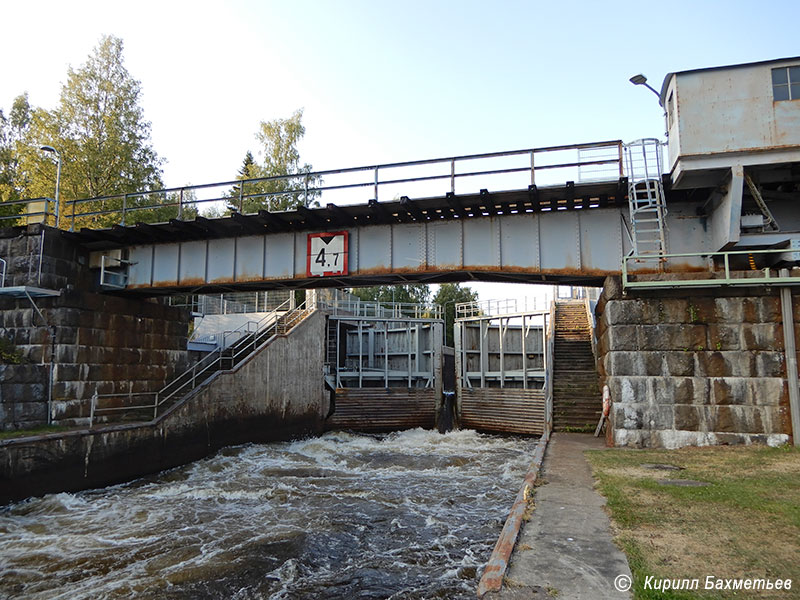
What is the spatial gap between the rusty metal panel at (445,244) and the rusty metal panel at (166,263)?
910 cm

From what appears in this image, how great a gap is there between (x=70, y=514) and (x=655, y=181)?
1646 cm

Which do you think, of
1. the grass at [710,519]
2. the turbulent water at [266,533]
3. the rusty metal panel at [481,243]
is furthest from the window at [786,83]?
the turbulent water at [266,533]

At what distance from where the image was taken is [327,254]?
1750 centimetres

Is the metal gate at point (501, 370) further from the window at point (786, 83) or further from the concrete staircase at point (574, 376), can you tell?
the window at point (786, 83)

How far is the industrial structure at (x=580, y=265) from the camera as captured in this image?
1277 centimetres

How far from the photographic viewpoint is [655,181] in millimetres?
13594

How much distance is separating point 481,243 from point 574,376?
8.24 meters

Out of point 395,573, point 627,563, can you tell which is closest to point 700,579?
point 627,563

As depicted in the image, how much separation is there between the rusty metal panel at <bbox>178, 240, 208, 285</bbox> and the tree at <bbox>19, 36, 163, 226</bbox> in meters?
8.52

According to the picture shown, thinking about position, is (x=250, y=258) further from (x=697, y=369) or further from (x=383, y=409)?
(x=383, y=409)

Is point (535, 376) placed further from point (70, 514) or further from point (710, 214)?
point (70, 514)

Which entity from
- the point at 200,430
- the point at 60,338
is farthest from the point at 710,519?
the point at 60,338

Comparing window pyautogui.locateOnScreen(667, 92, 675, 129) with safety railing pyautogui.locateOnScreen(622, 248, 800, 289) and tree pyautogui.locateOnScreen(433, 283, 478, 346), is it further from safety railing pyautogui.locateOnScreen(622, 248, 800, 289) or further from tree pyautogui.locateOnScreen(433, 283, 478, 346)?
tree pyautogui.locateOnScreen(433, 283, 478, 346)

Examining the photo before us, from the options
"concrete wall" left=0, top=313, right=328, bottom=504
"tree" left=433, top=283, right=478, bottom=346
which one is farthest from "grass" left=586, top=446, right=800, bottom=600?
"tree" left=433, top=283, right=478, bottom=346
